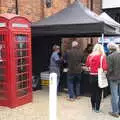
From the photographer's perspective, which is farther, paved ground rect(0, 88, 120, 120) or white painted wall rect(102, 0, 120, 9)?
white painted wall rect(102, 0, 120, 9)

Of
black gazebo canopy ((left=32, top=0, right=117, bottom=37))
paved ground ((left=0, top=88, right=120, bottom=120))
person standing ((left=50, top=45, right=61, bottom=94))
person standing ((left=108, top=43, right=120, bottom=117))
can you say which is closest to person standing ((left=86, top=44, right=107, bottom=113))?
person standing ((left=108, top=43, right=120, bottom=117))

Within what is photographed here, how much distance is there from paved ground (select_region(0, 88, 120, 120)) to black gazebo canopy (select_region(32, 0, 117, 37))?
214cm

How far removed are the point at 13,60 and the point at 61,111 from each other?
1862 mm

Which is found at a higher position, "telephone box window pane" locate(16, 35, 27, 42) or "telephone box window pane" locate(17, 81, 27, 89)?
"telephone box window pane" locate(16, 35, 27, 42)

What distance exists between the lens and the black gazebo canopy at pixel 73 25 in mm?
11219

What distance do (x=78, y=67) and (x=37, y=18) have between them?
11.4 feet

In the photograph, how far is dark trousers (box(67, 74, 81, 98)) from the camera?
11609 mm

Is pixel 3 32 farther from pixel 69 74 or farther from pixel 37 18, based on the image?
pixel 37 18

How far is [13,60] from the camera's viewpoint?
9867 mm

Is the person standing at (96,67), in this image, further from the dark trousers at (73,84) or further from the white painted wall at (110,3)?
the white painted wall at (110,3)

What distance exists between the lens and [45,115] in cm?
921

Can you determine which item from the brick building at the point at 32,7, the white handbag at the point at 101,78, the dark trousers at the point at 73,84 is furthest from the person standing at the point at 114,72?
the brick building at the point at 32,7

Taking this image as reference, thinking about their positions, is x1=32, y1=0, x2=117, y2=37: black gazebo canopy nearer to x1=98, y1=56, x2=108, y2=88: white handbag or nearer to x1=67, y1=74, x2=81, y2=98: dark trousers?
x1=67, y1=74, x2=81, y2=98: dark trousers

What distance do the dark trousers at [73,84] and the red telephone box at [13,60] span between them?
5.49ft
